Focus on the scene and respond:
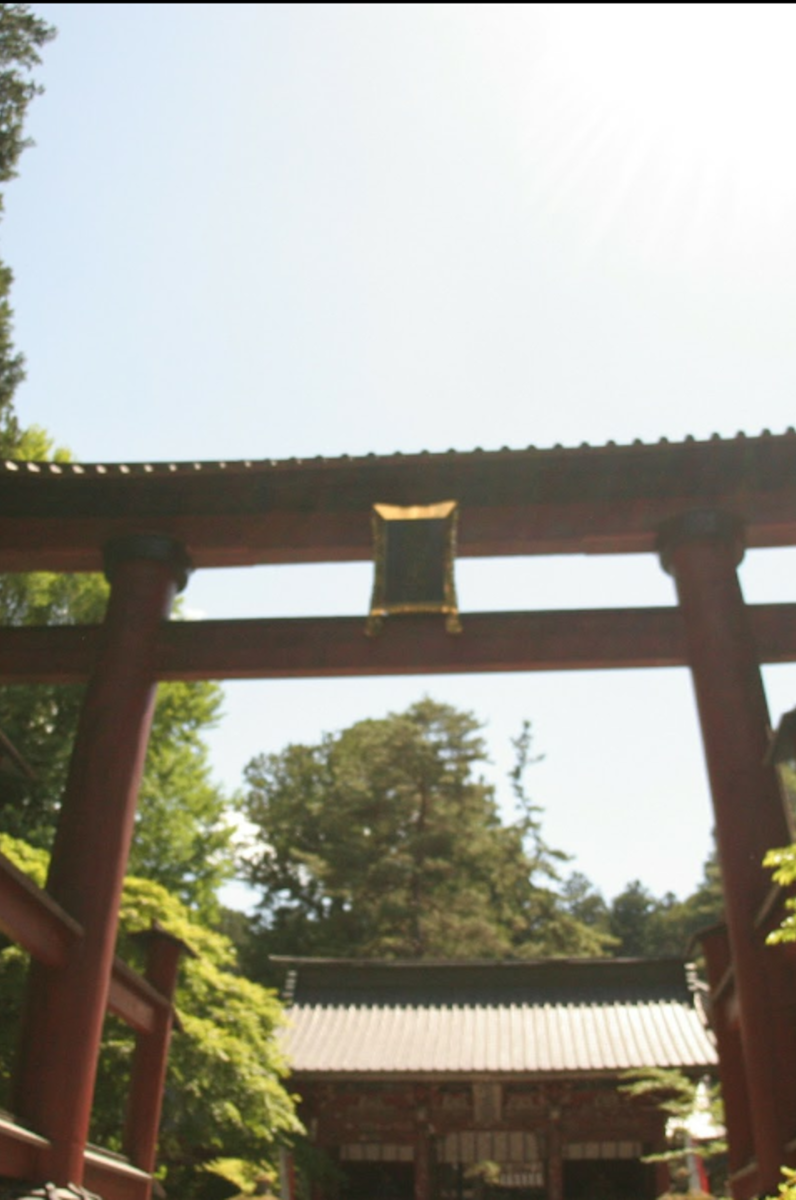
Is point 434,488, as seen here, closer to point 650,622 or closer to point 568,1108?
point 650,622

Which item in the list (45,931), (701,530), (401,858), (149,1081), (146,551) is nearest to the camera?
(45,931)

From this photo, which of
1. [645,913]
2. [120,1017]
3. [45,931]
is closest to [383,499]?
[45,931]

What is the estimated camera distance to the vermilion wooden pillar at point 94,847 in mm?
5430

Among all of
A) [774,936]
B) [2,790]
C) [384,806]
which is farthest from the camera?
[384,806]

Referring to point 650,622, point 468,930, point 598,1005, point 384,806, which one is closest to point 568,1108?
point 598,1005

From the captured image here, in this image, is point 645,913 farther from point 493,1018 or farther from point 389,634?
point 389,634

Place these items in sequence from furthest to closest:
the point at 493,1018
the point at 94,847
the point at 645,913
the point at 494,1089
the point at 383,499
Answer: the point at 645,913
the point at 493,1018
the point at 494,1089
the point at 383,499
the point at 94,847

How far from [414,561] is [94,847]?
119 inches

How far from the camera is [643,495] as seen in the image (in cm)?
743

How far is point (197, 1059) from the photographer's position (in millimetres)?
9281

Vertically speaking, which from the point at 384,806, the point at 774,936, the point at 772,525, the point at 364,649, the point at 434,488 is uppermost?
the point at 384,806

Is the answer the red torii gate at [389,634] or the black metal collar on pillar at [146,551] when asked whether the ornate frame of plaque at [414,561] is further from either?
the black metal collar on pillar at [146,551]

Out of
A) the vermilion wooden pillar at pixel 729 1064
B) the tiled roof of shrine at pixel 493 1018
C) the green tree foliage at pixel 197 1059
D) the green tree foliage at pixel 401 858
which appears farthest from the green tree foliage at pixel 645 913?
the vermilion wooden pillar at pixel 729 1064

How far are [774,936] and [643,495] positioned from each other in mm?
4192
